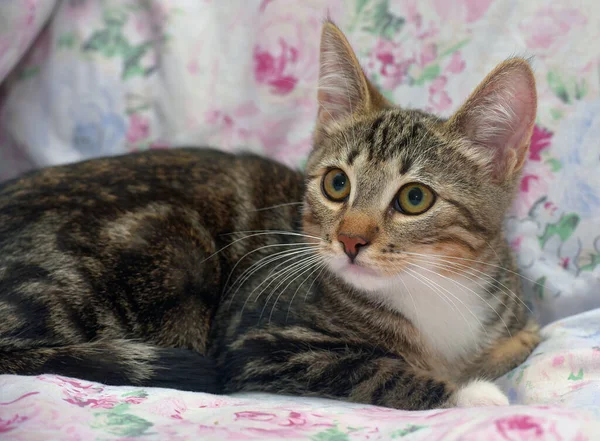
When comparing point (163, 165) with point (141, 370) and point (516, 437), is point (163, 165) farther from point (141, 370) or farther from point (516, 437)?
point (516, 437)

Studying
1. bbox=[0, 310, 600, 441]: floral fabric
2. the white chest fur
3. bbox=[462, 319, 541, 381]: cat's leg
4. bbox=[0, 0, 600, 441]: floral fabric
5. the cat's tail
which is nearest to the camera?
bbox=[0, 310, 600, 441]: floral fabric

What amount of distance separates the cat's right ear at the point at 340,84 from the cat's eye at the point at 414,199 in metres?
0.34

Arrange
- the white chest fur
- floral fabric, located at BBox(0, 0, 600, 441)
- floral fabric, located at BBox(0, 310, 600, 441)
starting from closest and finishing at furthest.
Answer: floral fabric, located at BBox(0, 310, 600, 441)
the white chest fur
floral fabric, located at BBox(0, 0, 600, 441)

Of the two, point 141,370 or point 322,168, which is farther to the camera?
point 322,168

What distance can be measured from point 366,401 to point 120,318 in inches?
24.5

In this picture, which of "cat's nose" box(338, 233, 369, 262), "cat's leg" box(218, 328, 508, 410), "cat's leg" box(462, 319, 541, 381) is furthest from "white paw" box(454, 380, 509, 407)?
"cat's nose" box(338, 233, 369, 262)

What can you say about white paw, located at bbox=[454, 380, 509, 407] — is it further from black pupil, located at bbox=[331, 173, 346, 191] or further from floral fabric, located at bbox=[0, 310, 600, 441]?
black pupil, located at bbox=[331, 173, 346, 191]

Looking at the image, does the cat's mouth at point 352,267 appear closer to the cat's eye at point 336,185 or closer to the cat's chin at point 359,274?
the cat's chin at point 359,274

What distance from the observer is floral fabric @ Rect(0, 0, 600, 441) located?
2016mm

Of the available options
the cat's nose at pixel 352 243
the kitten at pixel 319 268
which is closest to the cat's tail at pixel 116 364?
the kitten at pixel 319 268

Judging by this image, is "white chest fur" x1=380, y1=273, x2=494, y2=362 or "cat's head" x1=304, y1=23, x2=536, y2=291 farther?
"white chest fur" x1=380, y1=273, x2=494, y2=362

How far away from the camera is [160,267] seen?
167 centimetres

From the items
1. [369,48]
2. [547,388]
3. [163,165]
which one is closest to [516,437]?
[547,388]

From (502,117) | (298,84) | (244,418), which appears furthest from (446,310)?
(298,84)
